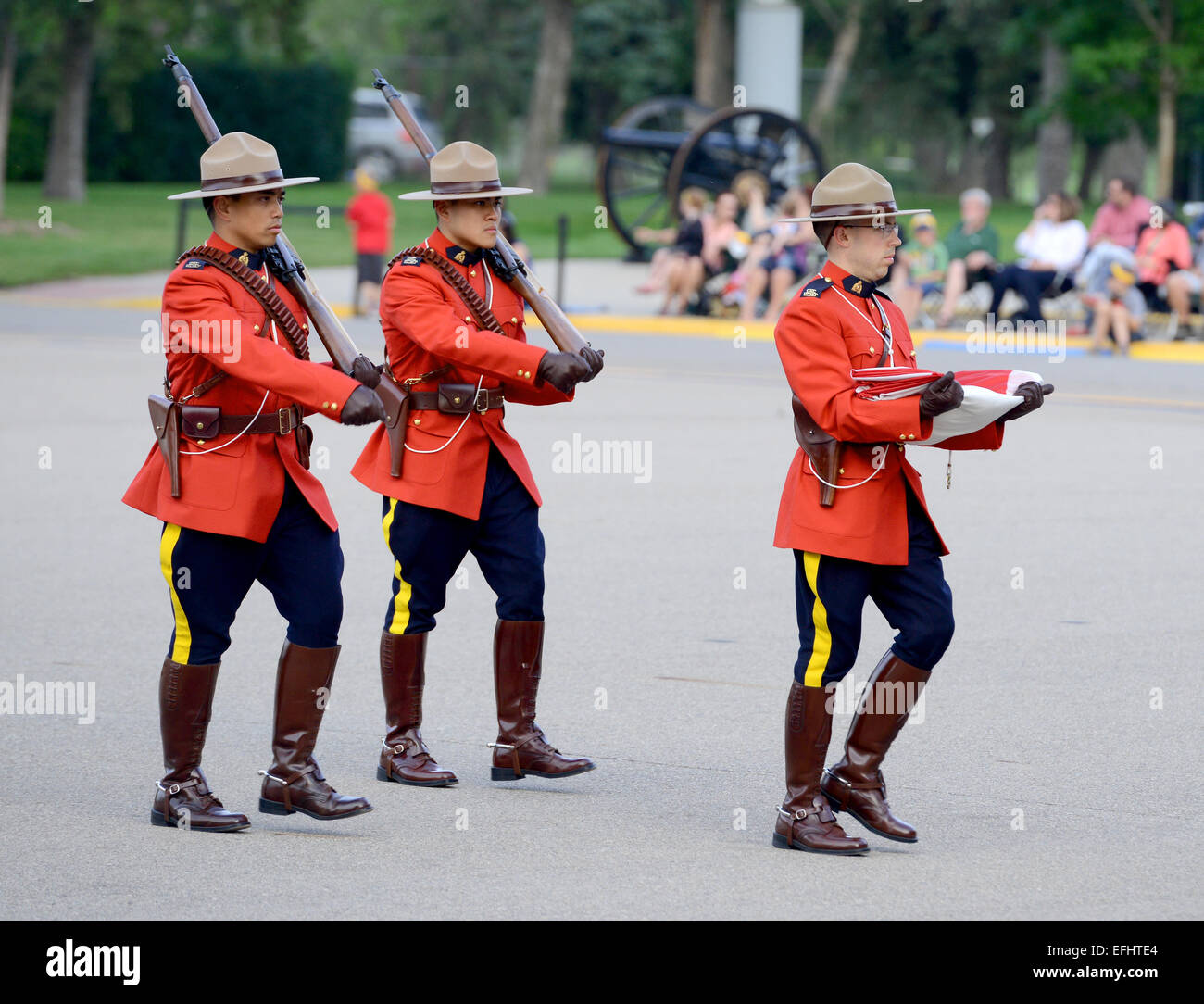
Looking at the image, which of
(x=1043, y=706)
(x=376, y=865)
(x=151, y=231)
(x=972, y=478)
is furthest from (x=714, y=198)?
(x=376, y=865)

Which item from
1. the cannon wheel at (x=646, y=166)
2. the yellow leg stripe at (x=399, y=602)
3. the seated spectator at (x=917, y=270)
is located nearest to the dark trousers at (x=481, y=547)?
the yellow leg stripe at (x=399, y=602)

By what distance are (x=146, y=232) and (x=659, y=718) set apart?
27.1 metres

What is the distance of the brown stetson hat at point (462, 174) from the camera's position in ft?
19.4

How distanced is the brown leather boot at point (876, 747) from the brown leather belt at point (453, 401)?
4.87 ft

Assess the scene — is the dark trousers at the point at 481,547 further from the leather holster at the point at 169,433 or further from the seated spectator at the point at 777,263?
the seated spectator at the point at 777,263

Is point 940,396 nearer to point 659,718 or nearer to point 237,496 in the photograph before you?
point 237,496

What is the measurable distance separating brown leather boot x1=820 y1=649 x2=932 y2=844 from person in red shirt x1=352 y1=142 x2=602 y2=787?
37.6 inches

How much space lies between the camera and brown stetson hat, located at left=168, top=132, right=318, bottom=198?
5312mm

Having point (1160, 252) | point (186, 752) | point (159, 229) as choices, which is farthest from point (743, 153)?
point (186, 752)

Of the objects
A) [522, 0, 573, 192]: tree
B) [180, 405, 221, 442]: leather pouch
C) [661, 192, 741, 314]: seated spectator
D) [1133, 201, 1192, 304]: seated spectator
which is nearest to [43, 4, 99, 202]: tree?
[522, 0, 573, 192]: tree

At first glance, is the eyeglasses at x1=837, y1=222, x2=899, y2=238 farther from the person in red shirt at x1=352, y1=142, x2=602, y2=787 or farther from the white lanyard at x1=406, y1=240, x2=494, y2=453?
the white lanyard at x1=406, y1=240, x2=494, y2=453

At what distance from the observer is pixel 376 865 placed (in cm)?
513
